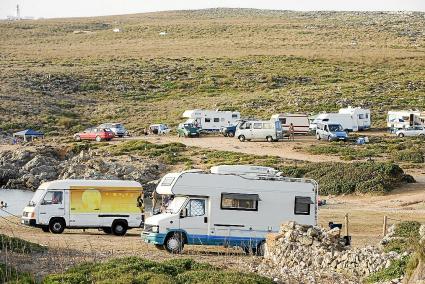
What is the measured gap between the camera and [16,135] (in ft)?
238

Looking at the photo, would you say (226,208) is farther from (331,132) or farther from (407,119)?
(407,119)

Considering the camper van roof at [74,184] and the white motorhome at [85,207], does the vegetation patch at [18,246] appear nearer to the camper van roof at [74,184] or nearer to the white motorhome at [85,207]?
the white motorhome at [85,207]

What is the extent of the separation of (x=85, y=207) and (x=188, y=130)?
37617 millimetres

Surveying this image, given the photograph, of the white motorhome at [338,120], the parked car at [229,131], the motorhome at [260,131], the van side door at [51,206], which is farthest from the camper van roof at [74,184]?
the parked car at [229,131]

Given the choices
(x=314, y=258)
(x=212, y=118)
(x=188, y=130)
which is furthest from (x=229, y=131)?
(x=314, y=258)

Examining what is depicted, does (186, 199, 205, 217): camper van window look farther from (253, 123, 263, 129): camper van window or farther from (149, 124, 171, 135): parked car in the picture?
(149, 124, 171, 135): parked car

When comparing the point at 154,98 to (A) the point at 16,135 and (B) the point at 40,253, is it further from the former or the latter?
(B) the point at 40,253

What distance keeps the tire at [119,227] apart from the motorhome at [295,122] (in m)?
35.2

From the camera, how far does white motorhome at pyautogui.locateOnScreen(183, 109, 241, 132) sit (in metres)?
72.9

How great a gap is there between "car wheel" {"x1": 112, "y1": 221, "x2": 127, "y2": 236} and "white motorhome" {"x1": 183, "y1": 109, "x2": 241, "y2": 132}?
3866 cm

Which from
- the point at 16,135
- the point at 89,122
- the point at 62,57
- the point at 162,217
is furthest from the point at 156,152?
the point at 62,57

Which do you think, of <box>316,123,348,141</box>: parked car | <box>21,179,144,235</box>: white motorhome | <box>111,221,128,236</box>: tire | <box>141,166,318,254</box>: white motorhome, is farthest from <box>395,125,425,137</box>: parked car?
<box>141,166,318,254</box>: white motorhome

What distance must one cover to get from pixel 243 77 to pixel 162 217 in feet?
257

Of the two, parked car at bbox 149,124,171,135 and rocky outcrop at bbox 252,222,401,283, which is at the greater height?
rocky outcrop at bbox 252,222,401,283
